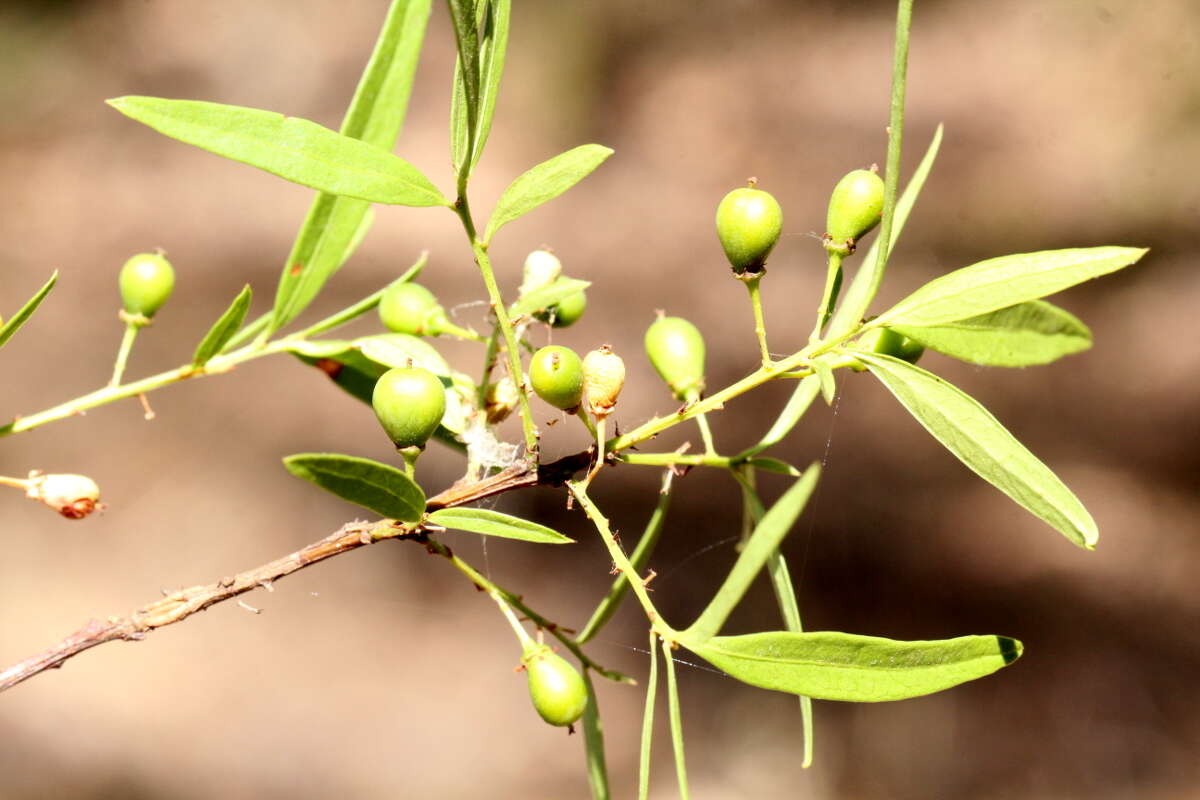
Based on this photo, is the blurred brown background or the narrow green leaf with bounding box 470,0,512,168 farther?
the blurred brown background

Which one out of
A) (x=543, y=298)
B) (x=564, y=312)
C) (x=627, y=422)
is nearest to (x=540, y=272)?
(x=564, y=312)

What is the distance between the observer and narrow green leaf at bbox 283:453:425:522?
76 cm

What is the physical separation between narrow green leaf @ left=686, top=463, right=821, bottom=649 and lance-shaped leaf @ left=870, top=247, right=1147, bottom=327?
0.21 m

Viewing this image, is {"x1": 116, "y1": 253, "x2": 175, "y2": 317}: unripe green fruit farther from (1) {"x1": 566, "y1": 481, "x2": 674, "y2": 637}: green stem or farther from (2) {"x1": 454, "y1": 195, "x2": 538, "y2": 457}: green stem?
(1) {"x1": 566, "y1": 481, "x2": 674, "y2": 637}: green stem

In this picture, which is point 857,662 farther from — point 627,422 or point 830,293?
point 627,422

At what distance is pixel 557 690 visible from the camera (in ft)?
3.58

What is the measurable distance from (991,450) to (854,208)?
0.32 meters

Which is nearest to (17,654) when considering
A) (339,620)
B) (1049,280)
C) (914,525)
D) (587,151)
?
(339,620)

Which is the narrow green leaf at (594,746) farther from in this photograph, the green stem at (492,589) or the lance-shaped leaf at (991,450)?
the lance-shaped leaf at (991,450)

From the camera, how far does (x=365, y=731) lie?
4.04 meters

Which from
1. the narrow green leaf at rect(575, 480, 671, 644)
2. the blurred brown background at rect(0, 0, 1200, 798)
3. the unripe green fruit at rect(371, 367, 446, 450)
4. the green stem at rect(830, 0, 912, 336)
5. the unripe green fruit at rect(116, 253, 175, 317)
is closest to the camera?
the green stem at rect(830, 0, 912, 336)

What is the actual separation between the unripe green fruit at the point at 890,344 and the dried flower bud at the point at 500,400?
18.4 inches

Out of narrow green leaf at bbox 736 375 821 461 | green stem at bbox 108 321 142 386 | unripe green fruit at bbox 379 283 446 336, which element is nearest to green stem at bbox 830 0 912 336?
narrow green leaf at bbox 736 375 821 461

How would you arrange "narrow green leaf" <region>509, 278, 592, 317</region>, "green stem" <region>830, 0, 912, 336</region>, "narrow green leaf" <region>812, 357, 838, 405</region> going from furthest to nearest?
1. "narrow green leaf" <region>509, 278, 592, 317</region>
2. "narrow green leaf" <region>812, 357, 838, 405</region>
3. "green stem" <region>830, 0, 912, 336</region>
